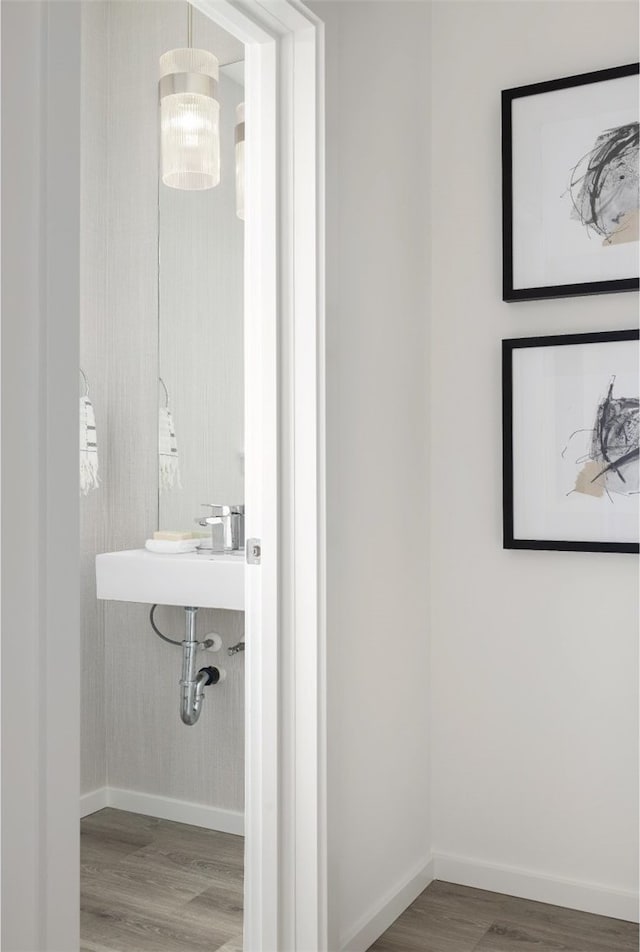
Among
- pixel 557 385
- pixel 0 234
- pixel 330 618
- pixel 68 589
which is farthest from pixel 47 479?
pixel 557 385

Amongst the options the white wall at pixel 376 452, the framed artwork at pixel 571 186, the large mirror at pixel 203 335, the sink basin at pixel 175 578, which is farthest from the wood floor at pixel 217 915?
the framed artwork at pixel 571 186

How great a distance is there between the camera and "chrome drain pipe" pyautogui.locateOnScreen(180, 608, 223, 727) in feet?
8.31

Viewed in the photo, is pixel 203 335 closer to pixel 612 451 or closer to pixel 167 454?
pixel 167 454

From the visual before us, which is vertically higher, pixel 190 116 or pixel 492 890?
pixel 190 116

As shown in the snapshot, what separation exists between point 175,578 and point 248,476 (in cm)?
64

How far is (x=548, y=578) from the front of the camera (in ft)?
7.37

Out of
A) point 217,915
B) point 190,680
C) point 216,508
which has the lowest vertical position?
point 217,915

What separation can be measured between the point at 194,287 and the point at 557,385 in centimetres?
117

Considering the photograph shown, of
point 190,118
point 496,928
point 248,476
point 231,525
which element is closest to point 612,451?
point 248,476

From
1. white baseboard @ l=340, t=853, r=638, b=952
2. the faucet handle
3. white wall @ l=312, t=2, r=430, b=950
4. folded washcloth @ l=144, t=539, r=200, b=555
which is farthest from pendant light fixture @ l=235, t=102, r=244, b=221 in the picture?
white baseboard @ l=340, t=853, r=638, b=952

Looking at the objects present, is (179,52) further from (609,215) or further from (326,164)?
(609,215)

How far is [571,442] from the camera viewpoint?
2.21 metres

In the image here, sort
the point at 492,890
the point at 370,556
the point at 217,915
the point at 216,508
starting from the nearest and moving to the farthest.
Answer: the point at 370,556 → the point at 217,915 → the point at 492,890 → the point at 216,508

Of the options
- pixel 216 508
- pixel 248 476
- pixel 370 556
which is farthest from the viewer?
pixel 216 508
